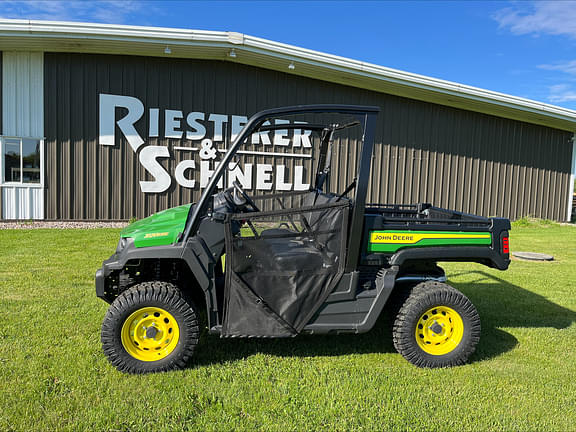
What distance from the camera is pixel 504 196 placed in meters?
15.0

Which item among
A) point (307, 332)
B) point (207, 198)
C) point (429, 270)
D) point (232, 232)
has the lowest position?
point (307, 332)

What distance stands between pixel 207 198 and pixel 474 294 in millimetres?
3992

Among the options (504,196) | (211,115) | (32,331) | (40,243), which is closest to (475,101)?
(504,196)

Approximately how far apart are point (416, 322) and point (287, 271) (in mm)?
1153

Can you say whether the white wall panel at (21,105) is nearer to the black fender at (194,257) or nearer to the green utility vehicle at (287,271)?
the green utility vehicle at (287,271)

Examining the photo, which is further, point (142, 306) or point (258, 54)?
point (258, 54)

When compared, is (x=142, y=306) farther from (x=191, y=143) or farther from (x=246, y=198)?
(x=191, y=143)

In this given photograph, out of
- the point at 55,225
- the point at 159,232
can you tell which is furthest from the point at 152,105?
the point at 159,232

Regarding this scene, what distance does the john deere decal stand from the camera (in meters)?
3.55

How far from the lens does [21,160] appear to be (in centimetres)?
1067

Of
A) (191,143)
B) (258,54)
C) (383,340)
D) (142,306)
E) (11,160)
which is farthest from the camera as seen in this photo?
(191,143)

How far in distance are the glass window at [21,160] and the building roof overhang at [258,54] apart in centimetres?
216

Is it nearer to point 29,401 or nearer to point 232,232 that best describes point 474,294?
point 232,232

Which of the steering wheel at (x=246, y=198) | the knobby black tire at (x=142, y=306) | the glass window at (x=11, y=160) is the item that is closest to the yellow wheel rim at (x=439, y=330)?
the steering wheel at (x=246, y=198)
